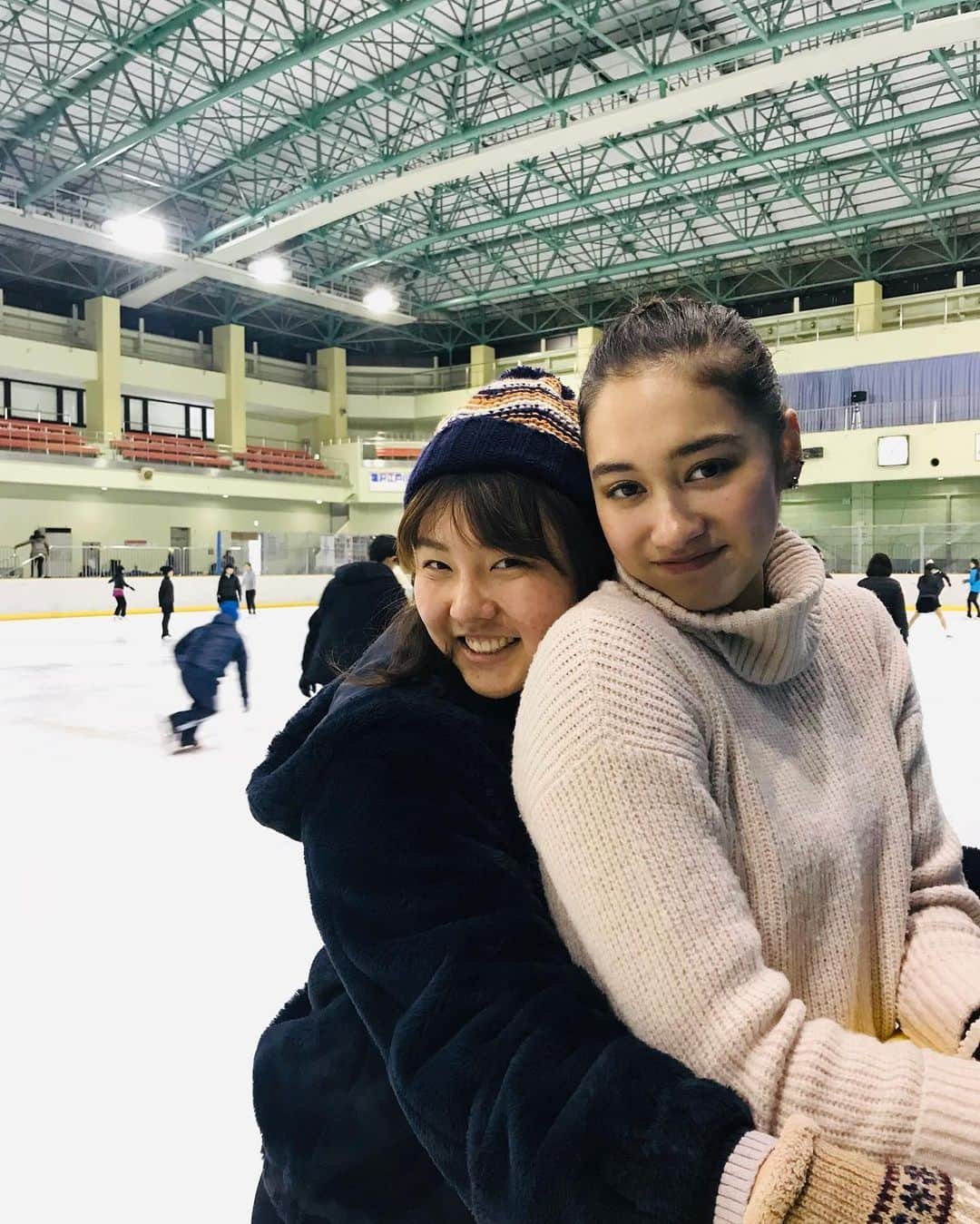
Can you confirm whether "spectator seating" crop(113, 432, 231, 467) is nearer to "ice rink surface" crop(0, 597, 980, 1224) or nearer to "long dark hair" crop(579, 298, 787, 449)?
"ice rink surface" crop(0, 597, 980, 1224)

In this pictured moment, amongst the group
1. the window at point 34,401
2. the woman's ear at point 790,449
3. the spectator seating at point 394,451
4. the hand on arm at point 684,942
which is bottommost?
the hand on arm at point 684,942

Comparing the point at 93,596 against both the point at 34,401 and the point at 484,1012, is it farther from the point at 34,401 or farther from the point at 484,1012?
the point at 484,1012

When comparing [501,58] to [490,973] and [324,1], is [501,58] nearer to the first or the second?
[324,1]

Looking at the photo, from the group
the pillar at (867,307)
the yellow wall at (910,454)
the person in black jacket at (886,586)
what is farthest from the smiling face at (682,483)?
the pillar at (867,307)

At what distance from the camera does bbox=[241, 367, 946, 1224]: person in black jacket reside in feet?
2.46

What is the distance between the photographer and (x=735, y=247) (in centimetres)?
2534

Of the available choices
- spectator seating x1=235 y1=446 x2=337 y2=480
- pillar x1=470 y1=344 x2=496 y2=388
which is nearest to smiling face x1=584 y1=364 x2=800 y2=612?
spectator seating x1=235 y1=446 x2=337 y2=480

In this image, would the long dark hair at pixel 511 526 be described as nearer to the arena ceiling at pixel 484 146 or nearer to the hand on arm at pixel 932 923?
the hand on arm at pixel 932 923

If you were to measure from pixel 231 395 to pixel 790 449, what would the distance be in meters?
30.4

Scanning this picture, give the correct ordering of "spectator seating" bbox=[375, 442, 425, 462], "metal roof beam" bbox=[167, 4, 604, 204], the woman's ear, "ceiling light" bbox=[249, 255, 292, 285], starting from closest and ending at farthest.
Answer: the woman's ear < "metal roof beam" bbox=[167, 4, 604, 204] < "ceiling light" bbox=[249, 255, 292, 285] < "spectator seating" bbox=[375, 442, 425, 462]

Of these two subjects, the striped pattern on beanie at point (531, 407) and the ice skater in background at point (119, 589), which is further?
the ice skater in background at point (119, 589)

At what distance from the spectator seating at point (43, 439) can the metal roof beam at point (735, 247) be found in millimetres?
11823

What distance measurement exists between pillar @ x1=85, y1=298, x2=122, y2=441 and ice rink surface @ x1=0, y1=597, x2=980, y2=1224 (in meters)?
21.0

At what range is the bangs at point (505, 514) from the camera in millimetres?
1149
